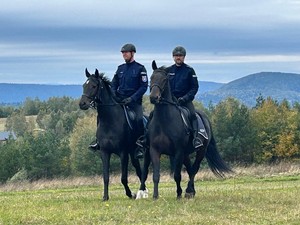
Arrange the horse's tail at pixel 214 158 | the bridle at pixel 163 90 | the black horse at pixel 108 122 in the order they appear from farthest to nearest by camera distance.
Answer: the horse's tail at pixel 214 158 → the black horse at pixel 108 122 → the bridle at pixel 163 90

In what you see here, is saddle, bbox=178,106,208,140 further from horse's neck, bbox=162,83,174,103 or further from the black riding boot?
horse's neck, bbox=162,83,174,103

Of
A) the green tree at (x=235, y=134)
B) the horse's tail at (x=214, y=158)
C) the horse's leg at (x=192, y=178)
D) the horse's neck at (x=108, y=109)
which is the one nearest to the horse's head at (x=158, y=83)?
the horse's neck at (x=108, y=109)

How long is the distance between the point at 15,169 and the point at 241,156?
25923 mm

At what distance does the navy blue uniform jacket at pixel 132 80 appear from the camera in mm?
15727

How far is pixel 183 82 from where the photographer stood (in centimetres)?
1563

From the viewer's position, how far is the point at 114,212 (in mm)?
12648

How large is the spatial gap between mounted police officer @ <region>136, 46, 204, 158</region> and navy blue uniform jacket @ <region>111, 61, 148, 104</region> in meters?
0.70

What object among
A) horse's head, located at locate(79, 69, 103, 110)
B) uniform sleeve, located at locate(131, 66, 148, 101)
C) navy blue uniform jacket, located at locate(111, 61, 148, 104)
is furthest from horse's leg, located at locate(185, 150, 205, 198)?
horse's head, located at locate(79, 69, 103, 110)

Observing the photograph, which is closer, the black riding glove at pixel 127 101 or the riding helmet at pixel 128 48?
the black riding glove at pixel 127 101

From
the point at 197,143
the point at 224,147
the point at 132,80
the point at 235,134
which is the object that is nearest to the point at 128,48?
the point at 132,80

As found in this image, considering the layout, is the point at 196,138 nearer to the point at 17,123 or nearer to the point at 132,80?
the point at 132,80

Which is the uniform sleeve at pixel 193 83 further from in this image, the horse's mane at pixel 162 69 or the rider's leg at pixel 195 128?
the horse's mane at pixel 162 69

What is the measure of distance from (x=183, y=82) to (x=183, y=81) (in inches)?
1.1

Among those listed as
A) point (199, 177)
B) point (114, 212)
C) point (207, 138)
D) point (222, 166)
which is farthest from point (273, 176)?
point (114, 212)
